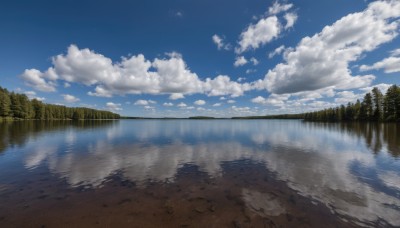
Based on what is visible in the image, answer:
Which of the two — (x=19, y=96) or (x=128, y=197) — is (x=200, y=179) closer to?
(x=128, y=197)

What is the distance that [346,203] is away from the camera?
34.0 feet

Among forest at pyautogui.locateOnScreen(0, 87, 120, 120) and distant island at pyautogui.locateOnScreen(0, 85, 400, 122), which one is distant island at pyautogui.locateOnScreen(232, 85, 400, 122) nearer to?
distant island at pyautogui.locateOnScreen(0, 85, 400, 122)

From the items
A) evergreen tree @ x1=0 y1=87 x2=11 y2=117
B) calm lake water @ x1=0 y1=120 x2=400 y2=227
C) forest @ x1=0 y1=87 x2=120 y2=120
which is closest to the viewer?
A: calm lake water @ x1=0 y1=120 x2=400 y2=227

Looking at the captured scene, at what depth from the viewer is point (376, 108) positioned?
346 ft

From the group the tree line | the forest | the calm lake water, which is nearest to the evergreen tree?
the forest

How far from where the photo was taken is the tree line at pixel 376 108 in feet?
307

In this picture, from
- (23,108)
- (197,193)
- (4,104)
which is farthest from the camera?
(23,108)

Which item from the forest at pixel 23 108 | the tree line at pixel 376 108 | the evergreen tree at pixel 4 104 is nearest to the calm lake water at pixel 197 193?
the tree line at pixel 376 108

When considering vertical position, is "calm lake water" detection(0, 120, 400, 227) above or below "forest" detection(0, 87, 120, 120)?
below

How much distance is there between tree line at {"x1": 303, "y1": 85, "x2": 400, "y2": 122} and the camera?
9356 cm

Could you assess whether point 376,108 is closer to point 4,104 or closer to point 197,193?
point 197,193

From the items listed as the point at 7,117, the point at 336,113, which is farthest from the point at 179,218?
the point at 336,113

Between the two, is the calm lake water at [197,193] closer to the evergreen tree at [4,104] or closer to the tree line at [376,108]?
the tree line at [376,108]

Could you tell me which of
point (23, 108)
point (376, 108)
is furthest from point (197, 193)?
point (23, 108)
